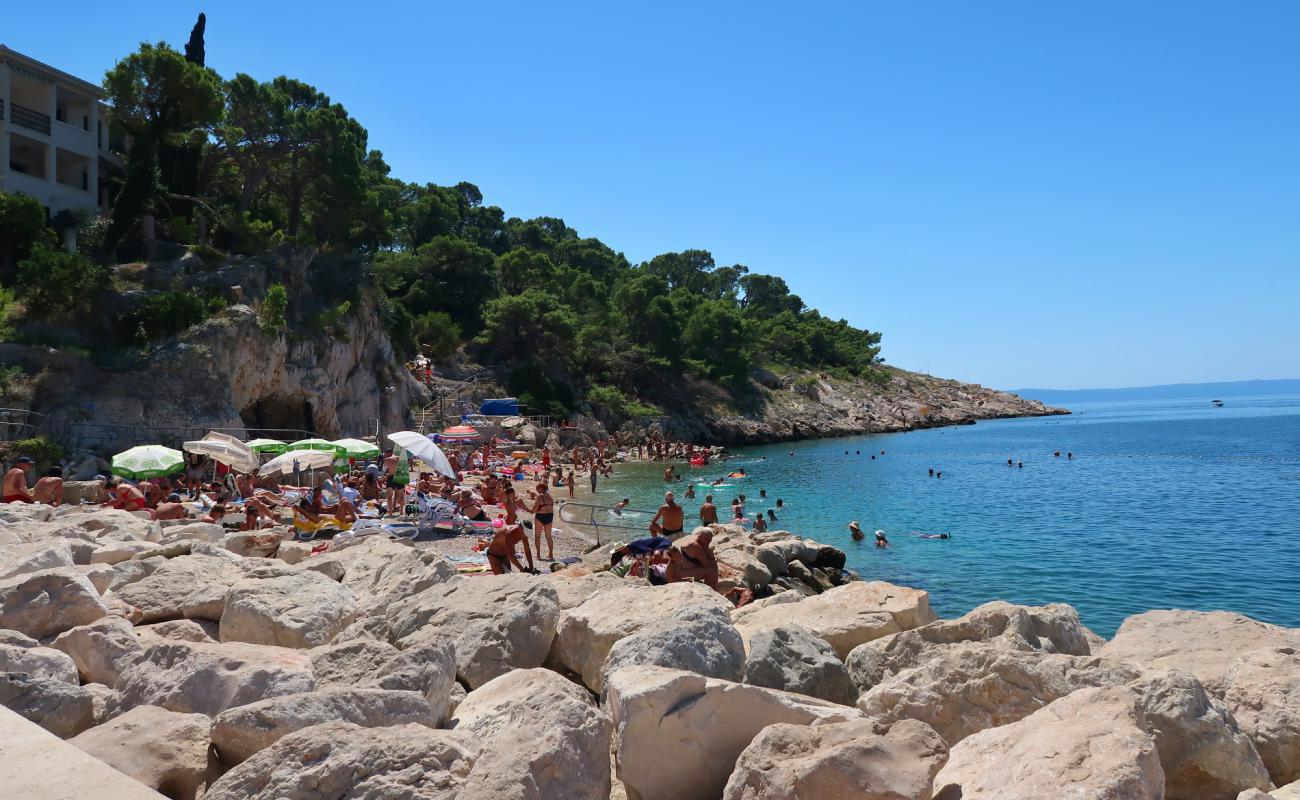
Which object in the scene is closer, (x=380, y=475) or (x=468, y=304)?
(x=380, y=475)

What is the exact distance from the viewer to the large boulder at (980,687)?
15.4 feet

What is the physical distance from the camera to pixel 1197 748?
169 inches

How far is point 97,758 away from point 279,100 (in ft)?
128

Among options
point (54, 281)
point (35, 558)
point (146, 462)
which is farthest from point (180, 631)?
point (54, 281)

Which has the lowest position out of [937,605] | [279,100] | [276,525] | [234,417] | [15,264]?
[937,605]

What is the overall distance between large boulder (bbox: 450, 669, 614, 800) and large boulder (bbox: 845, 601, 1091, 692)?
7.34 ft

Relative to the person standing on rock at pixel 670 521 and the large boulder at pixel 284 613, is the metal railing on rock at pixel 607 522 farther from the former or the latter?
the large boulder at pixel 284 613

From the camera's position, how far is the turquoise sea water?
675 inches

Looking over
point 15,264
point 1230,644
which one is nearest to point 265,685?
point 1230,644

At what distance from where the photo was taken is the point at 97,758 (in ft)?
12.6

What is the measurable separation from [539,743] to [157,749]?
76.4 inches

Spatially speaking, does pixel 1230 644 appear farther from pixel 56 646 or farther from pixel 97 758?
pixel 56 646

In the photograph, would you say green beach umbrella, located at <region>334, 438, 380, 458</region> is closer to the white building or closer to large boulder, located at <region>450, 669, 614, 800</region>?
large boulder, located at <region>450, 669, 614, 800</region>

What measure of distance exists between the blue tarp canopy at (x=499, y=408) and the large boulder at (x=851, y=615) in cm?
3968
